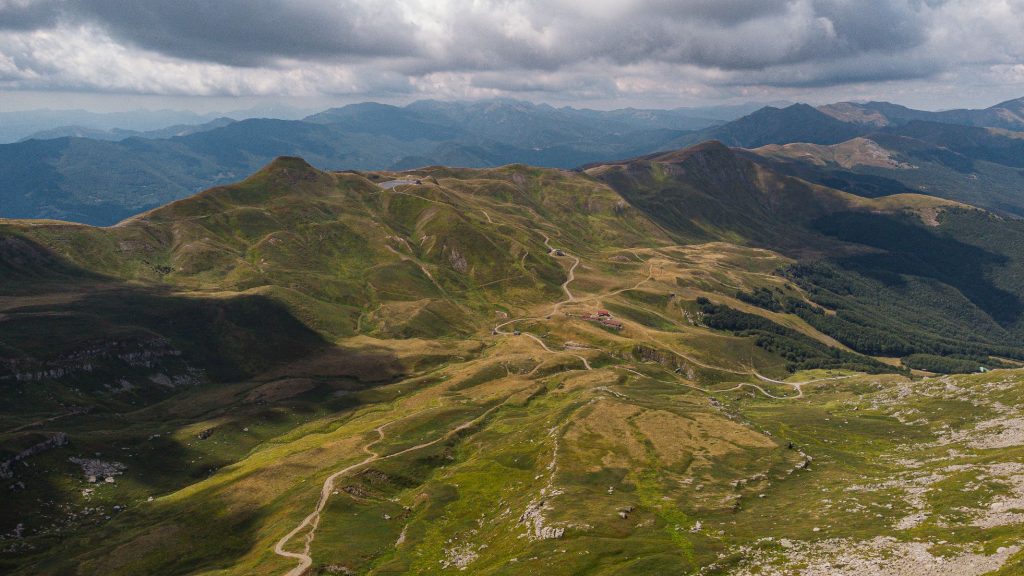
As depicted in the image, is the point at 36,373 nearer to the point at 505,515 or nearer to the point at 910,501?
the point at 505,515

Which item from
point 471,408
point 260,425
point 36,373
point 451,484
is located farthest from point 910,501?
point 36,373

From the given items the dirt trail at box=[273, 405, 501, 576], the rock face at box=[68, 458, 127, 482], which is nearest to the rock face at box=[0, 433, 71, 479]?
the rock face at box=[68, 458, 127, 482]

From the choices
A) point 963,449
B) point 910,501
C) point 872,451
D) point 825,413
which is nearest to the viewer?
point 910,501

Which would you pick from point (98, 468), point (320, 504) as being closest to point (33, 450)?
point (98, 468)

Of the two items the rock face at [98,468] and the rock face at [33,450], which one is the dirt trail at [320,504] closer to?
the rock face at [98,468]

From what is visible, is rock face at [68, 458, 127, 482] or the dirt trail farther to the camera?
rock face at [68, 458, 127, 482]

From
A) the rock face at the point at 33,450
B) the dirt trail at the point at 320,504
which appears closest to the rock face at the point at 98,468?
the rock face at the point at 33,450

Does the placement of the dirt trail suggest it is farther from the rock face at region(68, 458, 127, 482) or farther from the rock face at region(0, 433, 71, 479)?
the rock face at region(0, 433, 71, 479)
